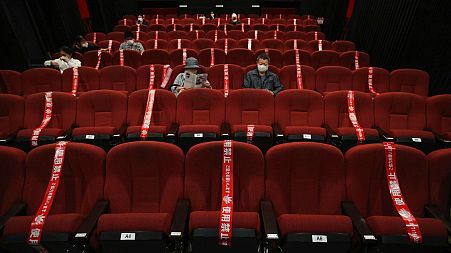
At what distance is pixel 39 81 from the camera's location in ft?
8.43

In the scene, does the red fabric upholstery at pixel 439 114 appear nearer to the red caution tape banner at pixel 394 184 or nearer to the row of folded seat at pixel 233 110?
the row of folded seat at pixel 233 110

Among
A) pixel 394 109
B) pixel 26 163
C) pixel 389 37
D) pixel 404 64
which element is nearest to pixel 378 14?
pixel 389 37

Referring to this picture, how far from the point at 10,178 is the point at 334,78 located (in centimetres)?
209

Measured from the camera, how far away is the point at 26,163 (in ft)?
4.34

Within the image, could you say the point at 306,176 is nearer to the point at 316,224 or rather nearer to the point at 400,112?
the point at 316,224

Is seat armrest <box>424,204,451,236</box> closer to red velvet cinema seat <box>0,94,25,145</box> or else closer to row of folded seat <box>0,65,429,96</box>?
row of folded seat <box>0,65,429,96</box>

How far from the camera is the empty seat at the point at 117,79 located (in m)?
2.60

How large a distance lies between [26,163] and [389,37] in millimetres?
3342

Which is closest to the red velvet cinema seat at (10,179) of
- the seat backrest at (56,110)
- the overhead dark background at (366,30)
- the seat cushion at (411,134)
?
the seat backrest at (56,110)

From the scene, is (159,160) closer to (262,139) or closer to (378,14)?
(262,139)

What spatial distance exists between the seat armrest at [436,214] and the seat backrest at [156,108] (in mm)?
1309

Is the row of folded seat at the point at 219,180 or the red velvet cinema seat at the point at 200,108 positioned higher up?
the red velvet cinema seat at the point at 200,108

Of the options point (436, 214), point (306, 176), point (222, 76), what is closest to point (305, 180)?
point (306, 176)

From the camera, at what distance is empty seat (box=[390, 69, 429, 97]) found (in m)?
2.50
